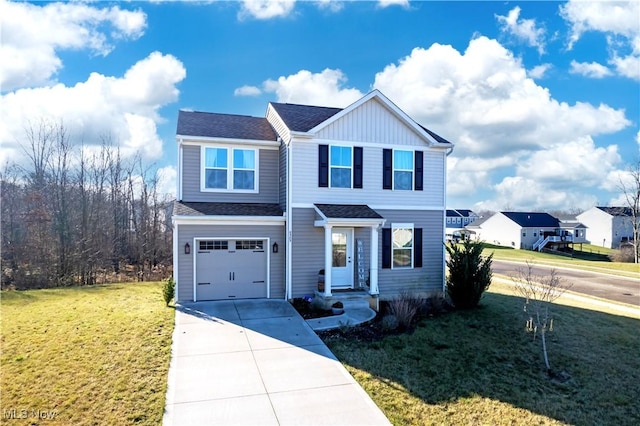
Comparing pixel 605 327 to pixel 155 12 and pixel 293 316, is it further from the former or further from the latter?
pixel 155 12

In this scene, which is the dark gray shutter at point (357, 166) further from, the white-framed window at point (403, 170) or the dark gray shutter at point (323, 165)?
the white-framed window at point (403, 170)

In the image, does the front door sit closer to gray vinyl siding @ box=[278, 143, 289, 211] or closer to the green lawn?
gray vinyl siding @ box=[278, 143, 289, 211]

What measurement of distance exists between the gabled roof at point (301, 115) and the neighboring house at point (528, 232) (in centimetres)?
5035

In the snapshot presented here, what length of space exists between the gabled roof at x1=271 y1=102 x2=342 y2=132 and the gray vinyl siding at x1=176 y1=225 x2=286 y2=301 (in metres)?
3.78

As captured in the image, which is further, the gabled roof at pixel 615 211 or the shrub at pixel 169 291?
the gabled roof at pixel 615 211

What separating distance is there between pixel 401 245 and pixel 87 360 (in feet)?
34.6

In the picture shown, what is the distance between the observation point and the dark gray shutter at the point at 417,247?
14492mm

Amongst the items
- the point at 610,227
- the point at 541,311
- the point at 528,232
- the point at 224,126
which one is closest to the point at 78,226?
the point at 224,126

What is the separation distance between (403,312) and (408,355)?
7.20ft

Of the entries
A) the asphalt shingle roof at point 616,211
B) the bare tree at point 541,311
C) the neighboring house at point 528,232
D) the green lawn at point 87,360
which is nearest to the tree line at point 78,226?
the green lawn at point 87,360

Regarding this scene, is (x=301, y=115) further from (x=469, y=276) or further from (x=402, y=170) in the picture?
(x=469, y=276)

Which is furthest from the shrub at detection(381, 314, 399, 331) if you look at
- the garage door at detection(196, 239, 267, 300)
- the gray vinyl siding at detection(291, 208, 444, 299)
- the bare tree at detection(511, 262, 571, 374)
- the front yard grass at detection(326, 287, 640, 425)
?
the garage door at detection(196, 239, 267, 300)

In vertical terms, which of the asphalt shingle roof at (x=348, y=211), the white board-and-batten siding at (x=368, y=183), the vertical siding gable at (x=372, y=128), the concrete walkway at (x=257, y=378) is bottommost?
the concrete walkway at (x=257, y=378)

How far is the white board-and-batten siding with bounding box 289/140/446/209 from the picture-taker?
1315cm
